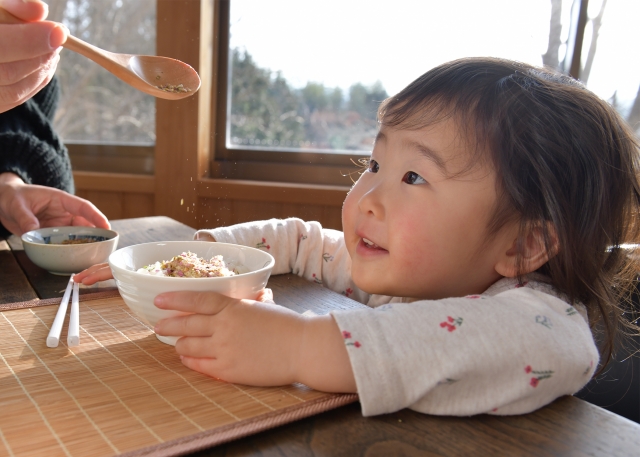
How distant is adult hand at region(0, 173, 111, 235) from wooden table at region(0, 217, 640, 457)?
943 mm

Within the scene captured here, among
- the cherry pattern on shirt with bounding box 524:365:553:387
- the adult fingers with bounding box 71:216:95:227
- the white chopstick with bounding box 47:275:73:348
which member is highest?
the adult fingers with bounding box 71:216:95:227

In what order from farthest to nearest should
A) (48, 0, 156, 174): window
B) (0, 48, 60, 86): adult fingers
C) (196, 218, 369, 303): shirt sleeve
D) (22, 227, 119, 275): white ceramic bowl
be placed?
(48, 0, 156, 174): window, (196, 218, 369, 303): shirt sleeve, (22, 227, 119, 275): white ceramic bowl, (0, 48, 60, 86): adult fingers

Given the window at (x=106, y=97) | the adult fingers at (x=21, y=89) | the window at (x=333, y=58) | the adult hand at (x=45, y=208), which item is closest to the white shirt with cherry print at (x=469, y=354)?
the adult fingers at (x=21, y=89)

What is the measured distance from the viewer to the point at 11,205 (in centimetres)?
132

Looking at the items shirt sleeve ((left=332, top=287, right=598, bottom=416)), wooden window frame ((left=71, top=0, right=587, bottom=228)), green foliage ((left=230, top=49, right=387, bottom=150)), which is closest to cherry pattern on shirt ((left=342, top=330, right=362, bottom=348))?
shirt sleeve ((left=332, top=287, right=598, bottom=416))

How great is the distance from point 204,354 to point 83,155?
2.79m

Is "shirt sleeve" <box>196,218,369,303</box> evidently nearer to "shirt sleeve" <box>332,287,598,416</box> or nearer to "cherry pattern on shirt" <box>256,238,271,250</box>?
"cherry pattern on shirt" <box>256,238,271,250</box>

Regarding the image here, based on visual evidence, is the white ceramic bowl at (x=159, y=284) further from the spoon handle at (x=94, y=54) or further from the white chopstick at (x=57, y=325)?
the spoon handle at (x=94, y=54)

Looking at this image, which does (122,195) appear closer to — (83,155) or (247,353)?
(83,155)

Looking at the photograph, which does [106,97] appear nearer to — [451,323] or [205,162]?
[205,162]

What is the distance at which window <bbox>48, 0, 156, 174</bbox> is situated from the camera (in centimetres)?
296

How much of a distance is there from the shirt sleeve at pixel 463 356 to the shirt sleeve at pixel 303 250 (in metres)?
0.54

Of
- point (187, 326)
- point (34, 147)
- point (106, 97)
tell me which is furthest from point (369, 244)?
point (106, 97)

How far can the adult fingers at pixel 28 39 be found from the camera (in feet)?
2.81
